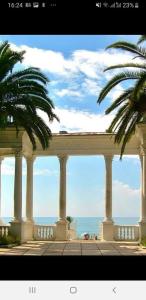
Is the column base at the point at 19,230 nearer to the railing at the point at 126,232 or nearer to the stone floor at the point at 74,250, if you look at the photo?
the stone floor at the point at 74,250

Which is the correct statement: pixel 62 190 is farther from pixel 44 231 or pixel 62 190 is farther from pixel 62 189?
pixel 44 231

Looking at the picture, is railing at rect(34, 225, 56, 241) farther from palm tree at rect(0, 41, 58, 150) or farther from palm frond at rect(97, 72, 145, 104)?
palm frond at rect(97, 72, 145, 104)

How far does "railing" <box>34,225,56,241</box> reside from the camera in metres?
26.4

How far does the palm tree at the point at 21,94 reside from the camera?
18.7 meters

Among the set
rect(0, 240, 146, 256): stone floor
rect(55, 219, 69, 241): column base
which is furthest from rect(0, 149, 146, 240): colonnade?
rect(0, 240, 146, 256): stone floor

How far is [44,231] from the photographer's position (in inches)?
1045

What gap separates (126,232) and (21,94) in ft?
31.7

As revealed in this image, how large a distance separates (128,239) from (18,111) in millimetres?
9698

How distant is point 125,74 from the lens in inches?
725

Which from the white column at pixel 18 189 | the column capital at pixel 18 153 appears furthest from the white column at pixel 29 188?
the column capital at pixel 18 153

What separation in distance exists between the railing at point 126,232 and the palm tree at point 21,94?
26.7 feet

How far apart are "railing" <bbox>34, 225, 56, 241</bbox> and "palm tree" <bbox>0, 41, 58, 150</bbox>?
7.86m
